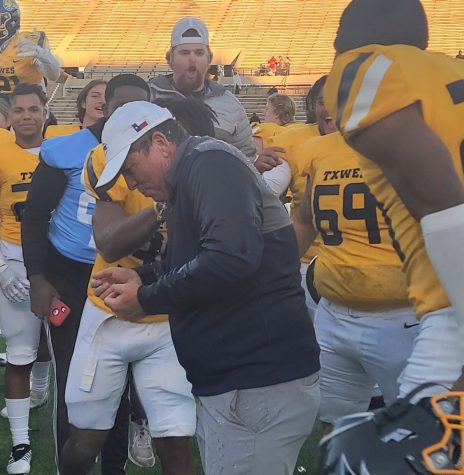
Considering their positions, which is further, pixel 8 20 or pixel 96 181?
pixel 8 20

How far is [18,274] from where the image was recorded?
474cm

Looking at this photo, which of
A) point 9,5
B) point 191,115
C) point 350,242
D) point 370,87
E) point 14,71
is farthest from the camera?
point 9,5

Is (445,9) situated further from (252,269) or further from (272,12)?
(252,269)

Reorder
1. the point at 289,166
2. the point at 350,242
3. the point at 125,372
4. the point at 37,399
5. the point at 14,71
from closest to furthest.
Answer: the point at 350,242
the point at 125,372
the point at 289,166
the point at 37,399
the point at 14,71

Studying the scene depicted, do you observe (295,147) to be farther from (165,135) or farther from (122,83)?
(165,135)

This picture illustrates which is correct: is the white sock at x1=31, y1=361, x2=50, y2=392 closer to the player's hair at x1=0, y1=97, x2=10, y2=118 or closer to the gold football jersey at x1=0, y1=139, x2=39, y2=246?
the gold football jersey at x1=0, y1=139, x2=39, y2=246

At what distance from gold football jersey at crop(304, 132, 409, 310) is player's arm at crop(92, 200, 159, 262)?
0.75 metres

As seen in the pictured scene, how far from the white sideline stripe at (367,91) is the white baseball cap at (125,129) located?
103 cm

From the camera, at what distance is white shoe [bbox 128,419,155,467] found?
4453mm

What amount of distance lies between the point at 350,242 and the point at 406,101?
5.94 ft

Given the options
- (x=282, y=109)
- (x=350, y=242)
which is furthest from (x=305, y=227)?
(x=282, y=109)

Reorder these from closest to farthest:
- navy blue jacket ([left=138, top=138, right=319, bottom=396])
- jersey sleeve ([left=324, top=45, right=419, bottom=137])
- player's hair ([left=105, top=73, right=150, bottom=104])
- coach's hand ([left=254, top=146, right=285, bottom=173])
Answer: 1. jersey sleeve ([left=324, top=45, right=419, bottom=137])
2. navy blue jacket ([left=138, top=138, right=319, bottom=396])
3. player's hair ([left=105, top=73, right=150, bottom=104])
4. coach's hand ([left=254, top=146, right=285, bottom=173])

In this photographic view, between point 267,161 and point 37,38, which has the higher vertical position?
point 267,161

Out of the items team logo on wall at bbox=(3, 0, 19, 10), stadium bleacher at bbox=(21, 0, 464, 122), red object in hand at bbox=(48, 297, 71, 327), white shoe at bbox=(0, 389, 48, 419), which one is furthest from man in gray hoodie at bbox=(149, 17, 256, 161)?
stadium bleacher at bbox=(21, 0, 464, 122)
